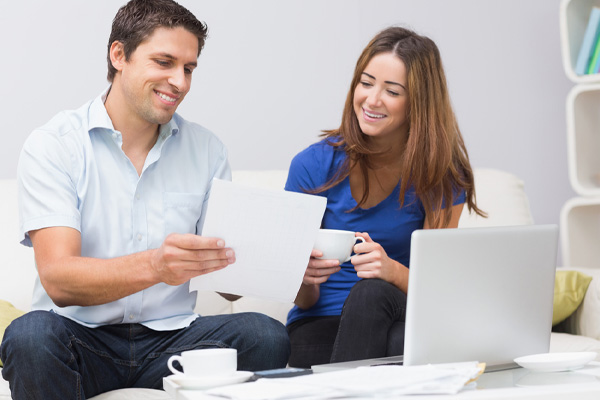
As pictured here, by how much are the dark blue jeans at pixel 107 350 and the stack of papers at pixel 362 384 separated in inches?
19.6

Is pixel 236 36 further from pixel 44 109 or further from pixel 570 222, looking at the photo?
pixel 570 222

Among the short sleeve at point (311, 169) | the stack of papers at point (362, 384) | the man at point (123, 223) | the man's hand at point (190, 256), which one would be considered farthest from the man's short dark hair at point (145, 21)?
the stack of papers at point (362, 384)

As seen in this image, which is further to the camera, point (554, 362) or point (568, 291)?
point (568, 291)

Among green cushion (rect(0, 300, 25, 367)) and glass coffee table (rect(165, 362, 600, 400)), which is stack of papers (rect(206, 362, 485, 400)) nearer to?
glass coffee table (rect(165, 362, 600, 400))

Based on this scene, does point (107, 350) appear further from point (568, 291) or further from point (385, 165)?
point (568, 291)

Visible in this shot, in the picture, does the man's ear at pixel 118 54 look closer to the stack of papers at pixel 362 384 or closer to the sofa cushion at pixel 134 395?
the sofa cushion at pixel 134 395

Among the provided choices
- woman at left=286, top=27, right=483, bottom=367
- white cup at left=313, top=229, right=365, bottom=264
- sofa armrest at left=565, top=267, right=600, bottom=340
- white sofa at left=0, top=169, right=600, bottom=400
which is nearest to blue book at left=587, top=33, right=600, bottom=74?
white sofa at left=0, top=169, right=600, bottom=400

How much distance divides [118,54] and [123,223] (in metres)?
0.39

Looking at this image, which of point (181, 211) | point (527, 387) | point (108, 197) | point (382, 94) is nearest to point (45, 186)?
point (108, 197)

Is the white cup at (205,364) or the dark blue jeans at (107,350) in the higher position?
the white cup at (205,364)

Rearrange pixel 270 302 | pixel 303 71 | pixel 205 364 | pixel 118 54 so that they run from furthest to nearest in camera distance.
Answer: pixel 303 71
pixel 270 302
pixel 118 54
pixel 205 364

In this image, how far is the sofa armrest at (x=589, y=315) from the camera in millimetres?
2213

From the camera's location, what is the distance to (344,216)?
1905mm

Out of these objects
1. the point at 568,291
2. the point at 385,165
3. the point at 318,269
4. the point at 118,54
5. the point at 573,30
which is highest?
the point at 573,30
